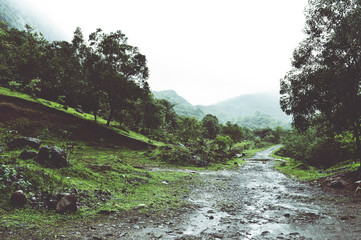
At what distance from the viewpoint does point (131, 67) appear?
34.3 m

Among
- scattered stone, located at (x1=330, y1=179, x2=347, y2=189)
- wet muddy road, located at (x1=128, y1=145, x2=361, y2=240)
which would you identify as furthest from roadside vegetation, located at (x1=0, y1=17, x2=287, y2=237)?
scattered stone, located at (x1=330, y1=179, x2=347, y2=189)

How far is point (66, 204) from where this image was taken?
6.43 meters

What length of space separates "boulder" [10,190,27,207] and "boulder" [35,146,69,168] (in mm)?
2444

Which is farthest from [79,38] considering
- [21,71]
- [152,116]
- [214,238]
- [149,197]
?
[214,238]

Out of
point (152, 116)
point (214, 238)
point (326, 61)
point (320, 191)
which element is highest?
point (326, 61)

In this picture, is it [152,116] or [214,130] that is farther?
[214,130]

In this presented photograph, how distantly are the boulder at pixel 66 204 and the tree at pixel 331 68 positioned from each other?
622 inches

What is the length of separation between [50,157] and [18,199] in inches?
112

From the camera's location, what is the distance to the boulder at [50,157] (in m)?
8.61

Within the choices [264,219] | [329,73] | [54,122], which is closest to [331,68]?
[329,73]

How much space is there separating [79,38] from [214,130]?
3056 inches

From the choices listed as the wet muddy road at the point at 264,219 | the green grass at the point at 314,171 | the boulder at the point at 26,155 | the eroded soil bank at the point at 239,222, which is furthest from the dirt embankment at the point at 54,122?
the green grass at the point at 314,171

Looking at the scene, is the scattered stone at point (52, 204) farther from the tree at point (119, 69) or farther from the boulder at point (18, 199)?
the tree at point (119, 69)

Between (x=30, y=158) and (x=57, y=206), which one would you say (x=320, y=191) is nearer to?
(x=57, y=206)
